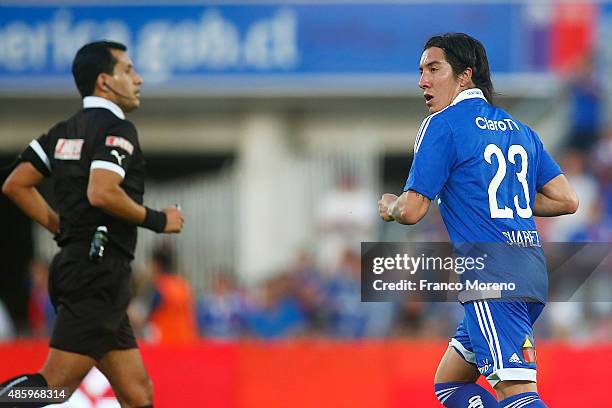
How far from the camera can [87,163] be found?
21.1ft

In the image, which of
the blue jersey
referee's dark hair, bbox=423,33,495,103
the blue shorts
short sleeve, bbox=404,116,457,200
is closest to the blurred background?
referee's dark hair, bbox=423,33,495,103

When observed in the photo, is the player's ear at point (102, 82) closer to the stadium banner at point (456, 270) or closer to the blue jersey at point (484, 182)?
the stadium banner at point (456, 270)

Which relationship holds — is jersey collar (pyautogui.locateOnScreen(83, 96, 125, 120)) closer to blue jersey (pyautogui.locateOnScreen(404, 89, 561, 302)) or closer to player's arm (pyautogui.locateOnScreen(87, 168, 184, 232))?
player's arm (pyautogui.locateOnScreen(87, 168, 184, 232))

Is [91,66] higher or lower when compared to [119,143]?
higher

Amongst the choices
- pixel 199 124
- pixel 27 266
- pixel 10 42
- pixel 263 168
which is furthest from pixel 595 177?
pixel 27 266

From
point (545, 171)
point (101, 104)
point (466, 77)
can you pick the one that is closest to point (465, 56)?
point (466, 77)

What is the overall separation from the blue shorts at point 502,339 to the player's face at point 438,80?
105cm

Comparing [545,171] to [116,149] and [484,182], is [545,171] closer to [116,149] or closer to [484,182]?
[484,182]

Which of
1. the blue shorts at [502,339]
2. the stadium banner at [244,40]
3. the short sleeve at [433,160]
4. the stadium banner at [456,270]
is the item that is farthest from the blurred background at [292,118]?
the short sleeve at [433,160]

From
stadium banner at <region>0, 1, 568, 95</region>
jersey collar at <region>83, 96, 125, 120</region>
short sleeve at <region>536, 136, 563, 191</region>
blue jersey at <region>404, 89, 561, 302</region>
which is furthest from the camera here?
stadium banner at <region>0, 1, 568, 95</region>

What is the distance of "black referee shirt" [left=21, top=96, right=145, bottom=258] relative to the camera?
6.40m

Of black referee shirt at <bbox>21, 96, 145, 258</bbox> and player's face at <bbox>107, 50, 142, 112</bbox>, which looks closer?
black referee shirt at <bbox>21, 96, 145, 258</bbox>

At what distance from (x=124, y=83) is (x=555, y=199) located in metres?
2.56

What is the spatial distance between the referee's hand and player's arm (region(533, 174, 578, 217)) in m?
2.03
